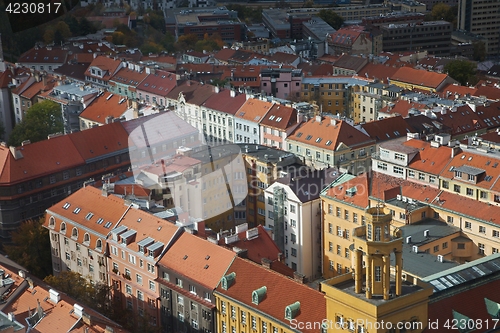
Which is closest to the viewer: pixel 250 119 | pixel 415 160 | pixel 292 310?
pixel 292 310

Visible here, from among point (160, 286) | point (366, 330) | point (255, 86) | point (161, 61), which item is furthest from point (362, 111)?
point (366, 330)

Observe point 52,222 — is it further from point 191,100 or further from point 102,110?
point 191,100

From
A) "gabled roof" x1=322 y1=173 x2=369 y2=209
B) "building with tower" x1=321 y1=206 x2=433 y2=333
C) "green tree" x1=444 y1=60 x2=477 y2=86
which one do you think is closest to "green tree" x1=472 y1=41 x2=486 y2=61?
"green tree" x1=444 y1=60 x2=477 y2=86

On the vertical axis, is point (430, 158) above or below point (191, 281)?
above

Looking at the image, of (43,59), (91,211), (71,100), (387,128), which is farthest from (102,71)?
(91,211)

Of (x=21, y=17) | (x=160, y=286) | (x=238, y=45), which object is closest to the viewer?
(x=21, y=17)

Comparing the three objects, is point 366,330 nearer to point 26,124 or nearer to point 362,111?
point 26,124
